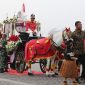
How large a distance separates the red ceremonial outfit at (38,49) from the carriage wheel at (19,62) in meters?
0.62

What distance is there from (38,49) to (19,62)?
142 centimetres

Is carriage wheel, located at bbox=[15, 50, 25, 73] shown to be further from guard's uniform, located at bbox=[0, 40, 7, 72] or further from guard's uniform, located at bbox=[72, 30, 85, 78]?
guard's uniform, located at bbox=[72, 30, 85, 78]

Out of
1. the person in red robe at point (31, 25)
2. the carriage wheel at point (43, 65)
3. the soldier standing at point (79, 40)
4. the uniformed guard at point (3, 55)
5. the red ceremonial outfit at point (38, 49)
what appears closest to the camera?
the soldier standing at point (79, 40)

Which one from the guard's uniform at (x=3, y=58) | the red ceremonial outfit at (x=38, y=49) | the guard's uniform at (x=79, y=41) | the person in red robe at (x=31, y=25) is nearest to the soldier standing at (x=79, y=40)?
the guard's uniform at (x=79, y=41)

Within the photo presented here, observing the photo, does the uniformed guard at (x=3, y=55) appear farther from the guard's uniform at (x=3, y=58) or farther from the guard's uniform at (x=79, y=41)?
the guard's uniform at (x=79, y=41)

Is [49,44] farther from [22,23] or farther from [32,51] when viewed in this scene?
[22,23]

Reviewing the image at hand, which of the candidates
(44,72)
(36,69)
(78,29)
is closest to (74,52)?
(78,29)

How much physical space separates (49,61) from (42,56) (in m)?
0.37

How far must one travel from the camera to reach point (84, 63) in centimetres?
1320

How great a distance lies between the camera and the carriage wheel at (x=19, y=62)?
51.7ft

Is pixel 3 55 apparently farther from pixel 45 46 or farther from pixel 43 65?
pixel 45 46

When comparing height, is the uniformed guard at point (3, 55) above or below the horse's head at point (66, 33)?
below

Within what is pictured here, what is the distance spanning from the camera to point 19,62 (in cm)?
1591

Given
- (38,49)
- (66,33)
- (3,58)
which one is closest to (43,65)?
(38,49)
